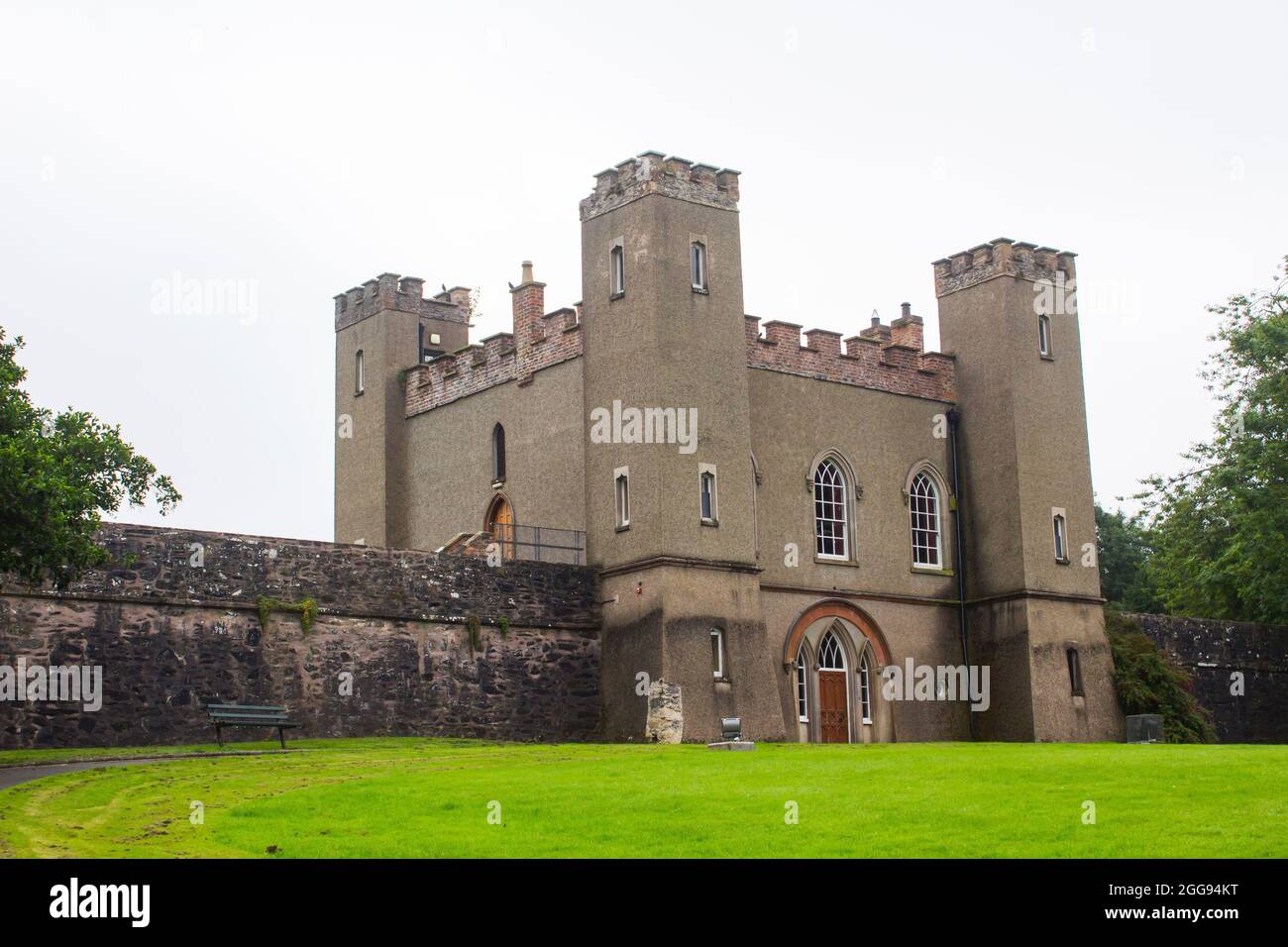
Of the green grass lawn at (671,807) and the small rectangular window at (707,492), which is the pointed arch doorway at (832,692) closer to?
the small rectangular window at (707,492)

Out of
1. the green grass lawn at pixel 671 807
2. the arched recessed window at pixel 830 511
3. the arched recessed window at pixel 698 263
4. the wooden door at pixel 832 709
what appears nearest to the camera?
the green grass lawn at pixel 671 807

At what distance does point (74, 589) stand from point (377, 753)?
210 inches

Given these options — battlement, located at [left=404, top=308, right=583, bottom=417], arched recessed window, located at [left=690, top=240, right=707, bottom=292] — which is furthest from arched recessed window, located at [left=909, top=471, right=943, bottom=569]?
battlement, located at [left=404, top=308, right=583, bottom=417]

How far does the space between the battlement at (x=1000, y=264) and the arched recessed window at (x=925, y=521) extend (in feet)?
13.5

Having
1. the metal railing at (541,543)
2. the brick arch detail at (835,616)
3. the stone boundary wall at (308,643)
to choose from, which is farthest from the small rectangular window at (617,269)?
the brick arch detail at (835,616)

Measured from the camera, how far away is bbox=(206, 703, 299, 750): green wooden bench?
25.8 m

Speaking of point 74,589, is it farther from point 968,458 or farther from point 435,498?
point 968,458

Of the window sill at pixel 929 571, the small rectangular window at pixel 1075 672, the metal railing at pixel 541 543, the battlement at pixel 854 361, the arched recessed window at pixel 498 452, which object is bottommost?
the small rectangular window at pixel 1075 672

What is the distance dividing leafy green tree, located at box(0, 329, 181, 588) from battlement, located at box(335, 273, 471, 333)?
47.2 feet

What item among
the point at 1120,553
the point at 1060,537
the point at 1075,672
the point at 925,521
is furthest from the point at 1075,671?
the point at 1120,553

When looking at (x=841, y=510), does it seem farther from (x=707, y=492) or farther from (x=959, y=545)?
(x=707, y=492)

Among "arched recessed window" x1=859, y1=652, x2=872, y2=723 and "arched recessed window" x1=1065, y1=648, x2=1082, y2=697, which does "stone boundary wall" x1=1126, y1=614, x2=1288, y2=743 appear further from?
"arched recessed window" x1=859, y1=652, x2=872, y2=723

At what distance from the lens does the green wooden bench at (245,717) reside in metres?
25.8

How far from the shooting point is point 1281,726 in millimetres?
41625
